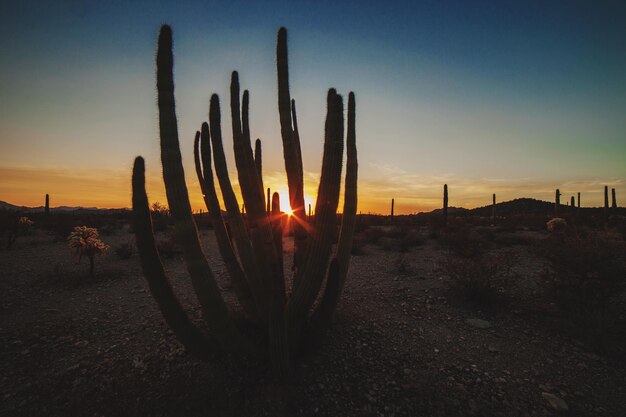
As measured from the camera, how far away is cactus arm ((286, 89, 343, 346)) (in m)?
2.98

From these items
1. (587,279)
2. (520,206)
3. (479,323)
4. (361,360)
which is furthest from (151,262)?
(520,206)

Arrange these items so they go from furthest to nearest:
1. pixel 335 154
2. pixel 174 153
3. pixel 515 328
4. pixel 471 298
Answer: pixel 471 298 → pixel 515 328 → pixel 335 154 → pixel 174 153

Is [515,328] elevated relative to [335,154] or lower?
lower

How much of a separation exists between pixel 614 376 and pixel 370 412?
2.79 m

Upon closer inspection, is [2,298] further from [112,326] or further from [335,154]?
[335,154]

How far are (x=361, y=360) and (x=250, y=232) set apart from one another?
2034 millimetres

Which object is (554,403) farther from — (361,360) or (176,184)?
(176,184)

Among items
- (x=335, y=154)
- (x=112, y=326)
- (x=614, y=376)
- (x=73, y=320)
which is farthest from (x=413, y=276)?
(x=73, y=320)

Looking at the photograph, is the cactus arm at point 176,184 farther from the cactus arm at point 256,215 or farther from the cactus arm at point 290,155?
the cactus arm at point 290,155

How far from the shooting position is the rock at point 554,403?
8.96 ft

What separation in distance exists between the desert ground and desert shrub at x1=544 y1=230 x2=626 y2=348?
0.23 feet

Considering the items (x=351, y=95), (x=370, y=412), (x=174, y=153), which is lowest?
(x=370, y=412)

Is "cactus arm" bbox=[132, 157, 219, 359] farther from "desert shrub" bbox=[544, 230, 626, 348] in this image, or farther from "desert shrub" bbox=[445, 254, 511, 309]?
"desert shrub" bbox=[544, 230, 626, 348]

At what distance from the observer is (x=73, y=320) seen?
4.51 m
